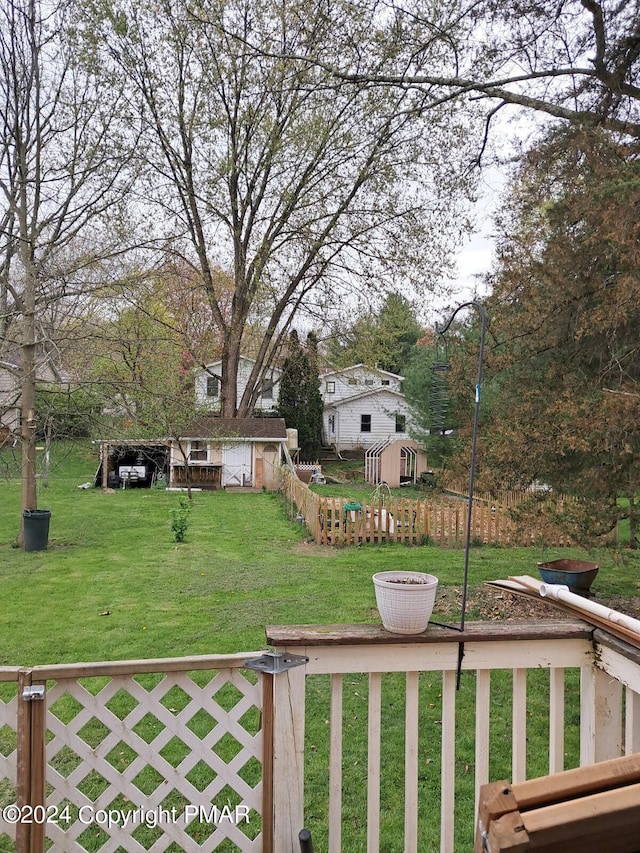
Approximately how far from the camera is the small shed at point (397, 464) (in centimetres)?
2208

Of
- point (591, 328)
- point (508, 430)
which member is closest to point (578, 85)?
point (591, 328)

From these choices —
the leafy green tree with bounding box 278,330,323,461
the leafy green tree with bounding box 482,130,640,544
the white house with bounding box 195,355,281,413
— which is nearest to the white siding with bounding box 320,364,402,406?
the leafy green tree with bounding box 278,330,323,461

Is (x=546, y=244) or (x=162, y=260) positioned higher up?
(x=162, y=260)

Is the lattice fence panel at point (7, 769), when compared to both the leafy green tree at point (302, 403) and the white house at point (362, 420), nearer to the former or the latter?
the leafy green tree at point (302, 403)

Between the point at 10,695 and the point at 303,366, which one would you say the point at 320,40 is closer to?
the point at 10,695

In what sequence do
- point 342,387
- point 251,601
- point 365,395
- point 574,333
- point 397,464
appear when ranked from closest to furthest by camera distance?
point 574,333
point 251,601
point 397,464
point 365,395
point 342,387

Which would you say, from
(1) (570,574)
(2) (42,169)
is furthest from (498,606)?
(2) (42,169)

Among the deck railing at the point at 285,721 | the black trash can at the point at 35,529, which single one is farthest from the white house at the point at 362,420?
the deck railing at the point at 285,721

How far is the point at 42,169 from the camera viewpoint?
9188 millimetres

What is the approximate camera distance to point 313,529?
35.7 ft

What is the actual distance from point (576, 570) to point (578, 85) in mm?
4579

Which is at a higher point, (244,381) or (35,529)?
(244,381)

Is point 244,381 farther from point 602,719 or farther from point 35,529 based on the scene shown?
point 602,719

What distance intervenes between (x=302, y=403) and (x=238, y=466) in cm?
695
